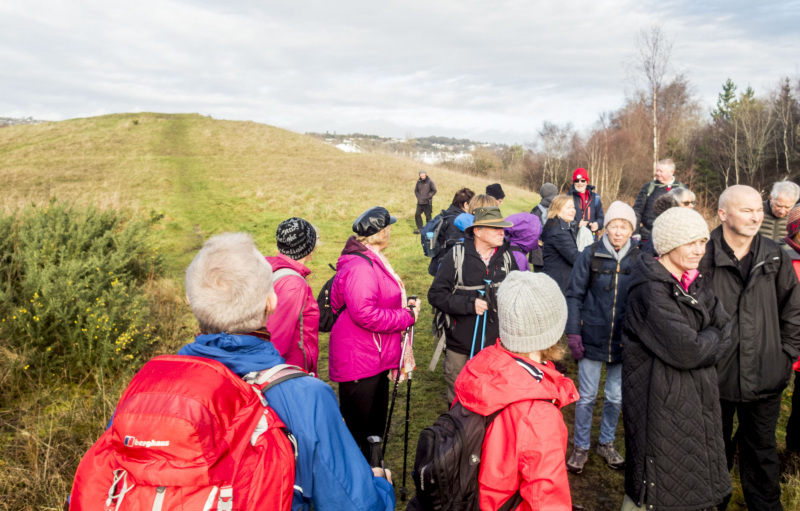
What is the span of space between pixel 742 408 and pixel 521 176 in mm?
56456

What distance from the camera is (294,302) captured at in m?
2.99

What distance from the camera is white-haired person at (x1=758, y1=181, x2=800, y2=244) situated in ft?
16.1

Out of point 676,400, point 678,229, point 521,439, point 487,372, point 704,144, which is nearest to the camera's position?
point 521,439

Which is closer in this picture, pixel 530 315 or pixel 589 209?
pixel 530 315

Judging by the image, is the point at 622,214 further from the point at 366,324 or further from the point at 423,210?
the point at 423,210

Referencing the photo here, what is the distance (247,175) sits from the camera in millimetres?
27500

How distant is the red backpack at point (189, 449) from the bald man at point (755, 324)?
113 inches

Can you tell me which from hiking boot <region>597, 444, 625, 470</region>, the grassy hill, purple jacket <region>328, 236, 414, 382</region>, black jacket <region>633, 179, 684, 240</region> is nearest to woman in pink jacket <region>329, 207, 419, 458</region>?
purple jacket <region>328, 236, 414, 382</region>

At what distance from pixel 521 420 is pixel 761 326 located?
214 cm

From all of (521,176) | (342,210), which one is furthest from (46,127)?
(521,176)

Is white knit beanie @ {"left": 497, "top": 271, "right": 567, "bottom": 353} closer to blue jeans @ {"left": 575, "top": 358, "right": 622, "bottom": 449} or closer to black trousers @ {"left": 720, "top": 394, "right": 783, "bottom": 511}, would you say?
black trousers @ {"left": 720, "top": 394, "right": 783, "bottom": 511}

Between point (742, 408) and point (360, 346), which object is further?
point (360, 346)

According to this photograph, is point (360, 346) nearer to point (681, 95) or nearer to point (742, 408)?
point (742, 408)

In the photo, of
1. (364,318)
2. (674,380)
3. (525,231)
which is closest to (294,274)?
(364,318)
